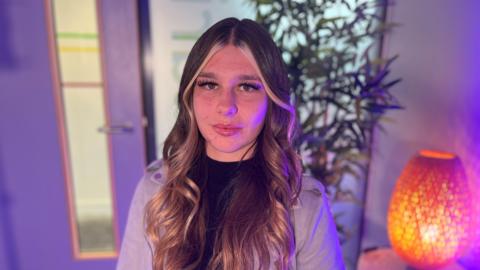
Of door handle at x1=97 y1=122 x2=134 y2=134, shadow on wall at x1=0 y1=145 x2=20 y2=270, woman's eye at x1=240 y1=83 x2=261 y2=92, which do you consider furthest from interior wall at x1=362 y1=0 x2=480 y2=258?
shadow on wall at x1=0 y1=145 x2=20 y2=270

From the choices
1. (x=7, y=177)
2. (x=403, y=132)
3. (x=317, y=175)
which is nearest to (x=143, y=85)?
(x=7, y=177)

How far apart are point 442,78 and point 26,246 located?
249 cm

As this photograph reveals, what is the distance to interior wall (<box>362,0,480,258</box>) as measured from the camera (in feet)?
4.40

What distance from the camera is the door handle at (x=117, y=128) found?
5.96 feet

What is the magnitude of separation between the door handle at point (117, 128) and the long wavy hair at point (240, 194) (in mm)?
980

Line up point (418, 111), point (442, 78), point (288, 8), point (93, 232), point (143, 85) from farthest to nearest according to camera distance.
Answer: point (93, 232), point (143, 85), point (418, 111), point (442, 78), point (288, 8)

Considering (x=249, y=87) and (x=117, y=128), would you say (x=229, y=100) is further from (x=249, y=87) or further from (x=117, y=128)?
(x=117, y=128)

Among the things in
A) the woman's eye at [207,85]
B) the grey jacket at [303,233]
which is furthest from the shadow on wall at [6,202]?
the woman's eye at [207,85]

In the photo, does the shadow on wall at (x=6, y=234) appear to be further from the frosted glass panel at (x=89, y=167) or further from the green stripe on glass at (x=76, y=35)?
the green stripe on glass at (x=76, y=35)

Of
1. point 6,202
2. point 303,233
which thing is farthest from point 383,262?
point 6,202

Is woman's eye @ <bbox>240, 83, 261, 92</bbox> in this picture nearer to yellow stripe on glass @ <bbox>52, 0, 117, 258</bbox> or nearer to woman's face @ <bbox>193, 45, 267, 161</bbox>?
woman's face @ <bbox>193, 45, 267, 161</bbox>

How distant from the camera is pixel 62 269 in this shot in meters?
1.98

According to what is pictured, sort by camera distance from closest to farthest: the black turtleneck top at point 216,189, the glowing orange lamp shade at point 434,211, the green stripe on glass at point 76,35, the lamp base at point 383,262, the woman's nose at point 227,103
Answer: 1. the woman's nose at point 227,103
2. the black turtleneck top at point 216,189
3. the glowing orange lamp shade at point 434,211
4. the lamp base at point 383,262
5. the green stripe on glass at point 76,35

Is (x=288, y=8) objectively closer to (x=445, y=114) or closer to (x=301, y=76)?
(x=301, y=76)
